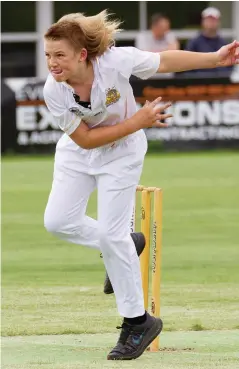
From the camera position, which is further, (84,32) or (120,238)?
(120,238)

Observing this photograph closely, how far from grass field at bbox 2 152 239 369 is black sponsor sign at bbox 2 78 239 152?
11.8ft

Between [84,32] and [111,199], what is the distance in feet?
3.07

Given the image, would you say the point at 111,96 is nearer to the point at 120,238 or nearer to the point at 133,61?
the point at 133,61

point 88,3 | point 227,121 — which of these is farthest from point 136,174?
point 88,3

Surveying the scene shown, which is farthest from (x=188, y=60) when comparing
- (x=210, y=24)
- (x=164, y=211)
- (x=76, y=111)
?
(x=210, y=24)

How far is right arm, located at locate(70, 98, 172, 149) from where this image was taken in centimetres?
647

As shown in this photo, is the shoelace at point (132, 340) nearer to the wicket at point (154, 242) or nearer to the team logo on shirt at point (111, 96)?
the wicket at point (154, 242)

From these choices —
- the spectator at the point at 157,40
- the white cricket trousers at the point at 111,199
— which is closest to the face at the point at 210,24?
the spectator at the point at 157,40

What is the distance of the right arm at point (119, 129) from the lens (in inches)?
255

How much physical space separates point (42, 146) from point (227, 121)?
321cm

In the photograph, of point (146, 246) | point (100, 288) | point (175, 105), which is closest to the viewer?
point (146, 246)

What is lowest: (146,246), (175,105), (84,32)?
(175,105)

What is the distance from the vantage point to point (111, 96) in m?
6.51

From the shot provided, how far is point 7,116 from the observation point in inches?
796
